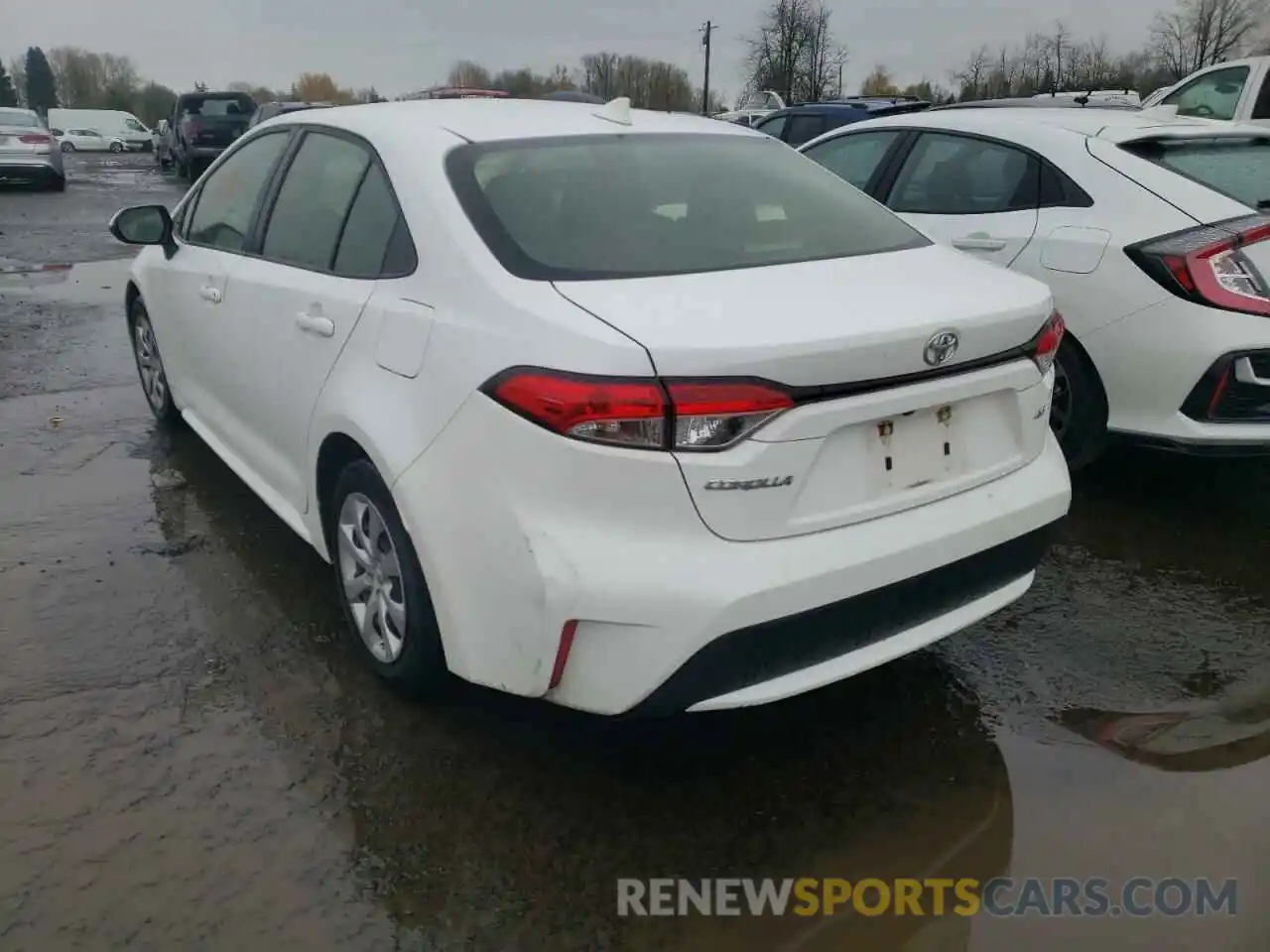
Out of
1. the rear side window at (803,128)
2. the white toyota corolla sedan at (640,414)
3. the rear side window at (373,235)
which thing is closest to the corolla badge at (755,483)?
the white toyota corolla sedan at (640,414)

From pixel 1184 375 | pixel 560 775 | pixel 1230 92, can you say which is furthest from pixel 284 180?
pixel 1230 92

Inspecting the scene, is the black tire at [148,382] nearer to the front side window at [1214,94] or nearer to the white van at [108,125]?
the front side window at [1214,94]

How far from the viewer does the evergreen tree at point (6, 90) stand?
86750 mm

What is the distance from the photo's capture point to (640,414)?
7.00ft

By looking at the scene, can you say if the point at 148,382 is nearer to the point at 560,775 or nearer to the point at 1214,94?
the point at 560,775

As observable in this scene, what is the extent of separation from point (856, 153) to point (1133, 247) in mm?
2055

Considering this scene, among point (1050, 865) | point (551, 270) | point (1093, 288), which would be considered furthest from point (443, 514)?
point (1093, 288)

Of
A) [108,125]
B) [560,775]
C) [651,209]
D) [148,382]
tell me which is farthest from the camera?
[108,125]

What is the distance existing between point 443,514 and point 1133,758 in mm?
1837

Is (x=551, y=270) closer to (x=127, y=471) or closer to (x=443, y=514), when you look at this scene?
(x=443, y=514)

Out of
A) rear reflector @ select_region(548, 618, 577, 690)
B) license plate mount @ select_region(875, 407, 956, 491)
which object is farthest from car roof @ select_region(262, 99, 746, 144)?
rear reflector @ select_region(548, 618, 577, 690)

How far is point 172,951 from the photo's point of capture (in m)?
2.12

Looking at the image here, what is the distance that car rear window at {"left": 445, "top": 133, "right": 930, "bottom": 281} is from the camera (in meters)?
2.60

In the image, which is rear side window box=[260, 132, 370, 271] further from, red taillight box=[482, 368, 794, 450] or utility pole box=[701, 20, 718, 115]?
utility pole box=[701, 20, 718, 115]
